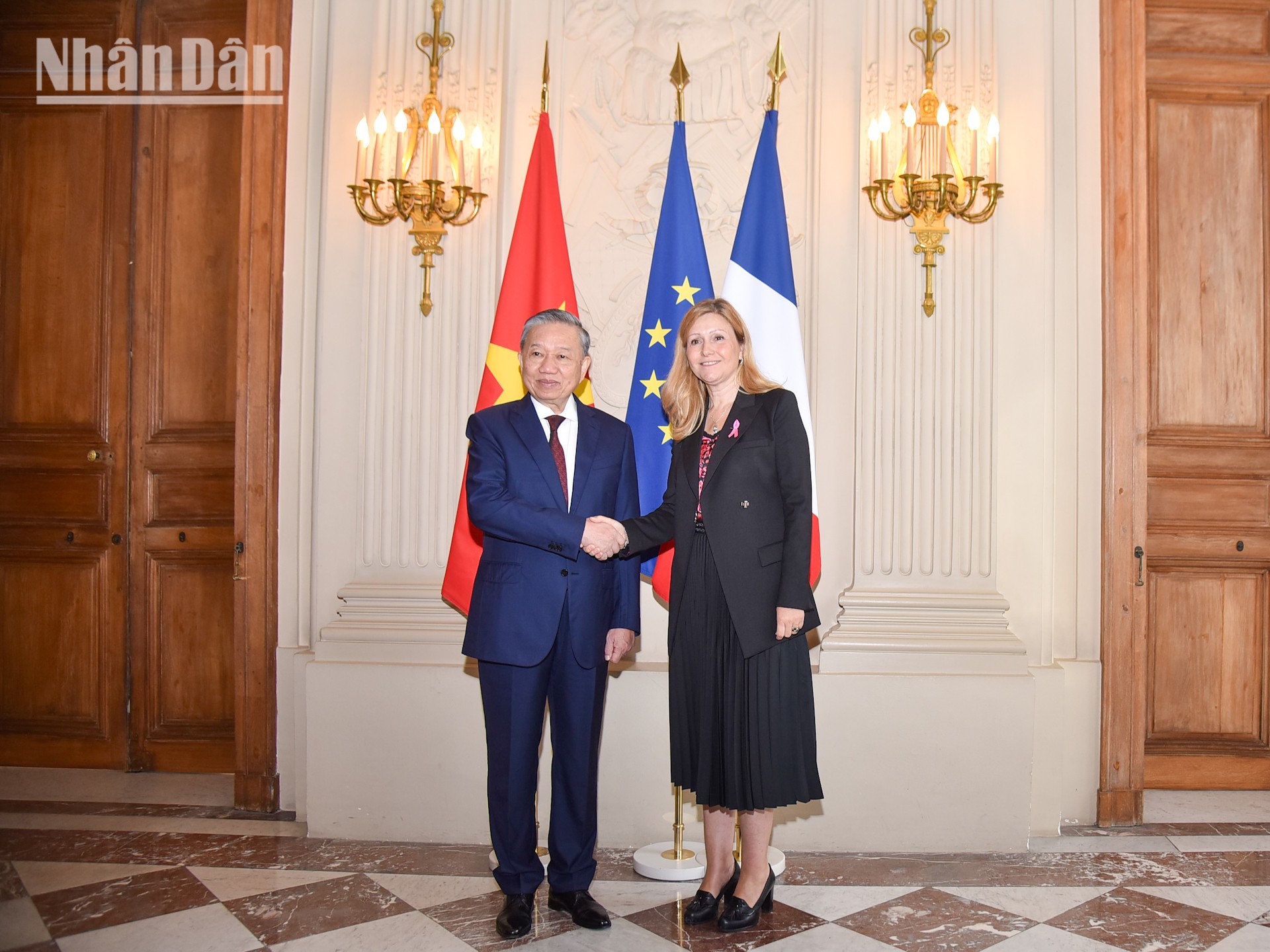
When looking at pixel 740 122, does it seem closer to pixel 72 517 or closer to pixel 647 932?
pixel 647 932

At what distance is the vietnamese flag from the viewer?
3.34 m

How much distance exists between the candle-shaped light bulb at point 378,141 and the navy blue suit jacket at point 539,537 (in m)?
1.17

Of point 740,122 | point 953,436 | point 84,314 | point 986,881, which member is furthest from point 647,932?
point 84,314

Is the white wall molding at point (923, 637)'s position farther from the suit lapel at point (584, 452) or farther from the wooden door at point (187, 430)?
the wooden door at point (187, 430)

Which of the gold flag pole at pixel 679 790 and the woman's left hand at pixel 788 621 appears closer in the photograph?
the woman's left hand at pixel 788 621

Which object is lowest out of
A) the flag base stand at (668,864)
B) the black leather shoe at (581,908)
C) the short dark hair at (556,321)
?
the flag base stand at (668,864)

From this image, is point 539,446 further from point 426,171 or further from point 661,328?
point 426,171

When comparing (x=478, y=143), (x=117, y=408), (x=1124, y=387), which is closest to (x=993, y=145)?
(x=1124, y=387)

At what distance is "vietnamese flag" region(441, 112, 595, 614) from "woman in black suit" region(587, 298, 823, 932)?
75 centimetres

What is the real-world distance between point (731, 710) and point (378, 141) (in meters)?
2.30

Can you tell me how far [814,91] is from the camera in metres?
3.56

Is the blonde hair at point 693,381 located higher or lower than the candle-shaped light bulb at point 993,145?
lower

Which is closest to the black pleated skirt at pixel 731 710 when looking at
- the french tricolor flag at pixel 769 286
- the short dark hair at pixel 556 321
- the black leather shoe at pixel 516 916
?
the black leather shoe at pixel 516 916

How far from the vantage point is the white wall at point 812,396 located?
3.35 meters
